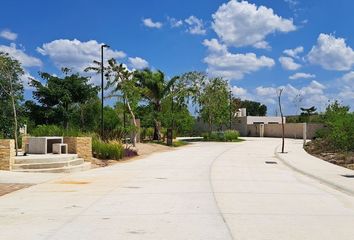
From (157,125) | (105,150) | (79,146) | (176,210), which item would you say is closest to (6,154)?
(79,146)

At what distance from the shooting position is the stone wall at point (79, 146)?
25733 mm

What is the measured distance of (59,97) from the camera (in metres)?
45.7

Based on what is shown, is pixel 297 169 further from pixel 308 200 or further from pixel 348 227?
pixel 348 227

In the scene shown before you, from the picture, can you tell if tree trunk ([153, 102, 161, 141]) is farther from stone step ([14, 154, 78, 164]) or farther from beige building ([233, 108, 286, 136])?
beige building ([233, 108, 286, 136])

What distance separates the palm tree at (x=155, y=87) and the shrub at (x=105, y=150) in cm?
2601

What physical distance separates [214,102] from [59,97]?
Answer: 29387mm

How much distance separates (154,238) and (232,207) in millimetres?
3753

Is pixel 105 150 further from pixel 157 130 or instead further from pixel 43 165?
pixel 157 130

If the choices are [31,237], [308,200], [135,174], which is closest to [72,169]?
[135,174]

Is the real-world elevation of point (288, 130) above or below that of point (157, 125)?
below

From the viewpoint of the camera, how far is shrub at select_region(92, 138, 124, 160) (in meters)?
29.1

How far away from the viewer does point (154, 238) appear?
8.20 meters

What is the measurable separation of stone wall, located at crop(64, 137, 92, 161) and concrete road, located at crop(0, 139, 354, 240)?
25.2 feet

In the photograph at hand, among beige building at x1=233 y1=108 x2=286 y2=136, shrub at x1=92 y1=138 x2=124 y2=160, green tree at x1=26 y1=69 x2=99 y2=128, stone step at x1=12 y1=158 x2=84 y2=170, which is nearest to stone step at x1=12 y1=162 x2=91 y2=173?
stone step at x1=12 y1=158 x2=84 y2=170
